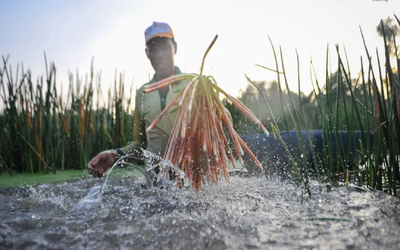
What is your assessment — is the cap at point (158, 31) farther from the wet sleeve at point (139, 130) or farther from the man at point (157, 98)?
the wet sleeve at point (139, 130)

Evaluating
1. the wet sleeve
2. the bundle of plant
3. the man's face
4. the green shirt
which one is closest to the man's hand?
the green shirt

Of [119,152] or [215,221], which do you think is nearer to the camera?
[215,221]

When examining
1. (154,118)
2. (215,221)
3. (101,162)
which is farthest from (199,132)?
(154,118)

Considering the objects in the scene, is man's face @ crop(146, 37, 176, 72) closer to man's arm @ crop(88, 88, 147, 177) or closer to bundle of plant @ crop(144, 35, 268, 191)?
man's arm @ crop(88, 88, 147, 177)

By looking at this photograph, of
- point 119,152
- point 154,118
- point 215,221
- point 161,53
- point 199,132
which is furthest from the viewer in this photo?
point 161,53

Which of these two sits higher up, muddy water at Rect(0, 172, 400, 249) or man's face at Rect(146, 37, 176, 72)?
man's face at Rect(146, 37, 176, 72)

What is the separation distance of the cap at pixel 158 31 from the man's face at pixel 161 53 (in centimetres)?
6

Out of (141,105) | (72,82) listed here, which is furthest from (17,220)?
(72,82)

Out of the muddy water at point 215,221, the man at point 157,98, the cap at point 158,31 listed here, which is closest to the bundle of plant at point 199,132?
the muddy water at point 215,221

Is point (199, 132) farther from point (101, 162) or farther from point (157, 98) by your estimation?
point (157, 98)

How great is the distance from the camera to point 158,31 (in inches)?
84.6

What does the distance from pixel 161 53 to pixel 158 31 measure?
0.59ft

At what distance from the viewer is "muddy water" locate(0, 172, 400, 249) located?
0.83m

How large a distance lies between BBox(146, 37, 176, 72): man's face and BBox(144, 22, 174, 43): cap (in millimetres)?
57
